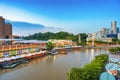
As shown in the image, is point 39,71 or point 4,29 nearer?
point 39,71

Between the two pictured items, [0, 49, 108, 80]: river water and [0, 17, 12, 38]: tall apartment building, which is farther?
[0, 17, 12, 38]: tall apartment building

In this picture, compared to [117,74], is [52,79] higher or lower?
lower

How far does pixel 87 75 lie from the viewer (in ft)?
12.0

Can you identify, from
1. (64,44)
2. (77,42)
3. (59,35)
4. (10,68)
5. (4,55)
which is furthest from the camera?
(59,35)

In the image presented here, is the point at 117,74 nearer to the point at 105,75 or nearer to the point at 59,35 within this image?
the point at 105,75

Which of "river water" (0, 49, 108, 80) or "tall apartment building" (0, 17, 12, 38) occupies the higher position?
"tall apartment building" (0, 17, 12, 38)

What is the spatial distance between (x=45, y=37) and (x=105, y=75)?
1038 inches

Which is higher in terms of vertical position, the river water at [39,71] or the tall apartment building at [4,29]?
the tall apartment building at [4,29]

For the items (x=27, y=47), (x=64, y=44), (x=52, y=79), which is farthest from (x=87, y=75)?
(x=64, y=44)

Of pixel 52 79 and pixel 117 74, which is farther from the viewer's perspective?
pixel 52 79

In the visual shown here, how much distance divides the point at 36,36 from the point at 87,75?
1084 inches

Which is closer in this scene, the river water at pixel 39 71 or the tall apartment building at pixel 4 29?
the river water at pixel 39 71

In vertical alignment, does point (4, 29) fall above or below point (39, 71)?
above

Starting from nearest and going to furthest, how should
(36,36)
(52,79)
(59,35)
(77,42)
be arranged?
(52,79) < (77,42) < (59,35) < (36,36)
